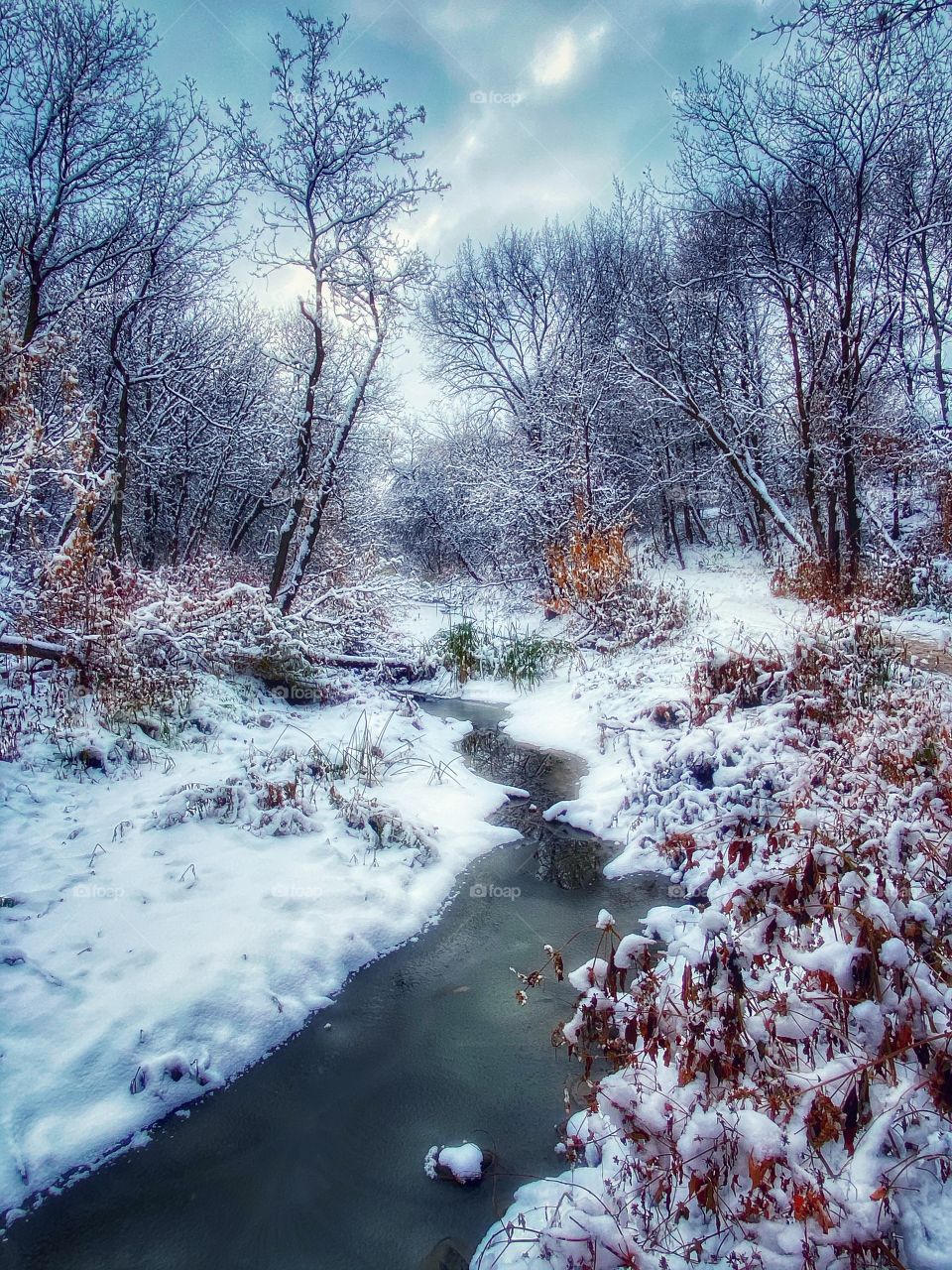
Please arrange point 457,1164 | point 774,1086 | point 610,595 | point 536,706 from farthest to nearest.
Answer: point 610,595 → point 536,706 → point 457,1164 → point 774,1086

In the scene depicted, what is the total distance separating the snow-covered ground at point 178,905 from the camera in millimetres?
2955

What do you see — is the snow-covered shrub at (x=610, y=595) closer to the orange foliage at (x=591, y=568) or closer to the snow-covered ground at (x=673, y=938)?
the orange foliage at (x=591, y=568)

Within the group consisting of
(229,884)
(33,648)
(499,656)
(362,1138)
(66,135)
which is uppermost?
(66,135)

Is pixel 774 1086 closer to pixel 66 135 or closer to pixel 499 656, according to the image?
pixel 499 656

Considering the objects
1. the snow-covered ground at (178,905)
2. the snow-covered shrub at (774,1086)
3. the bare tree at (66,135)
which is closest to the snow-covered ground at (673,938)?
the snow-covered shrub at (774,1086)

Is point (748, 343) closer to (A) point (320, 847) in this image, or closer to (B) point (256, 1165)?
(A) point (320, 847)

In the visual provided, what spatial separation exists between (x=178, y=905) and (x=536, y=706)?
6.85 m

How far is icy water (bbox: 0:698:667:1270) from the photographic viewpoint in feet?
7.90

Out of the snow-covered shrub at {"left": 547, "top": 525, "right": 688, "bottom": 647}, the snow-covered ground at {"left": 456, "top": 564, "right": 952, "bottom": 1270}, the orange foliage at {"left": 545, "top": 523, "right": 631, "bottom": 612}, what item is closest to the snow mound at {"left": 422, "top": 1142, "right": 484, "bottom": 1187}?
the snow-covered ground at {"left": 456, "top": 564, "right": 952, "bottom": 1270}

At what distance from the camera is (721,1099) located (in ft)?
8.03

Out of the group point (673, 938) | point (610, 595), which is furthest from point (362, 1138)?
point (610, 595)

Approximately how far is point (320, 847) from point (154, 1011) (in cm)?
186

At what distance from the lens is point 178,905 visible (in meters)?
4.06

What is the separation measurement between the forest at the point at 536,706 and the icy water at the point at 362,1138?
42mm
